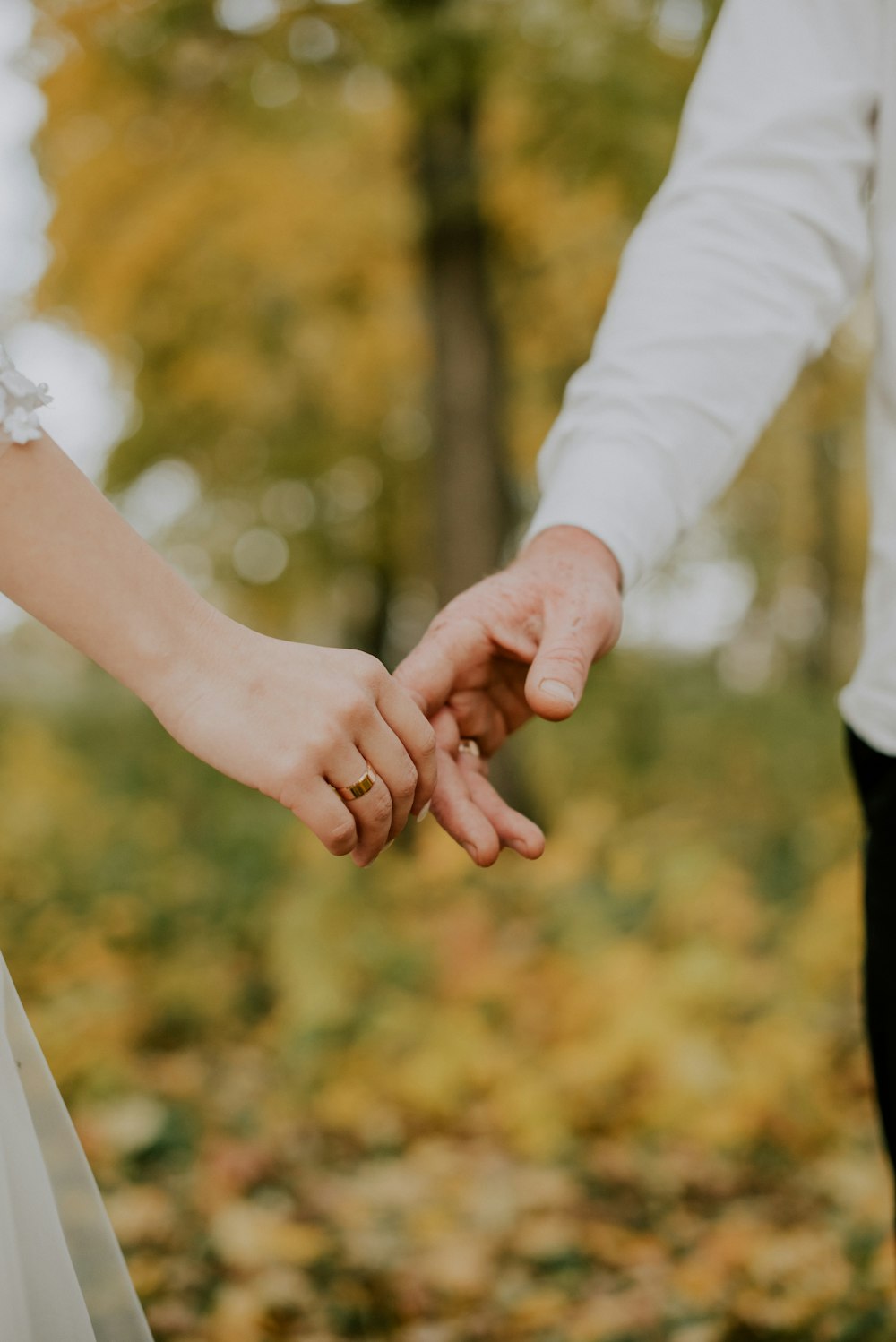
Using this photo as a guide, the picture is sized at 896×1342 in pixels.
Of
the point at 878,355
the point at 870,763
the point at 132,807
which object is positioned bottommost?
the point at 132,807

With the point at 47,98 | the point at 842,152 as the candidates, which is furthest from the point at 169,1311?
the point at 47,98

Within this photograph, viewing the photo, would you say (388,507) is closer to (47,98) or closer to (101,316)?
(101,316)

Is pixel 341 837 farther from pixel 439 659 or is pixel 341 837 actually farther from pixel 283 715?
pixel 439 659

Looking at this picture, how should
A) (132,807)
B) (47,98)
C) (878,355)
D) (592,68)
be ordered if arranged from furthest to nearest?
(132,807) < (47,98) < (592,68) < (878,355)

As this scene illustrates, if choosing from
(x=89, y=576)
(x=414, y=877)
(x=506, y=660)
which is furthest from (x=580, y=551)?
(x=414, y=877)

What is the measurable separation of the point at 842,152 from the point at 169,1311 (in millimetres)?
2970

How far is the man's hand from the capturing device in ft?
5.07

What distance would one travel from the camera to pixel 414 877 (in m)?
5.04

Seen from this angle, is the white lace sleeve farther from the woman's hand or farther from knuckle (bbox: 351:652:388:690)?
knuckle (bbox: 351:652:388:690)

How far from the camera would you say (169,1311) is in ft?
9.21

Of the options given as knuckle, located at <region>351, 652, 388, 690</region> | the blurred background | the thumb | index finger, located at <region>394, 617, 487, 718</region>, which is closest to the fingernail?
the thumb

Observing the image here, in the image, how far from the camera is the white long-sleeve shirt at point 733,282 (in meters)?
1.71

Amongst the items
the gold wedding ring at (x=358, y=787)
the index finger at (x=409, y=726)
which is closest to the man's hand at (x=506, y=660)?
the index finger at (x=409, y=726)

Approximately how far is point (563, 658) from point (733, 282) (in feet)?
2.38
